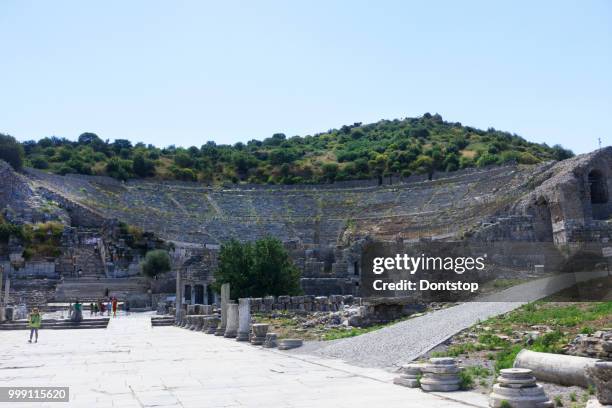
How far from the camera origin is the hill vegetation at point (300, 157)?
285 ft

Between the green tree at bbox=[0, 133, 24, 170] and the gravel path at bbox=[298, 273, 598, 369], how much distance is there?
62.5 metres

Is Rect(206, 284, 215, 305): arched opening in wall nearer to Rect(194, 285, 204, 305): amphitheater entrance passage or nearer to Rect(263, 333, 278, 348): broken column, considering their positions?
Rect(194, 285, 204, 305): amphitheater entrance passage

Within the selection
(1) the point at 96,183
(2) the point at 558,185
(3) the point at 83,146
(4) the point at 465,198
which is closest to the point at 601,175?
(2) the point at 558,185

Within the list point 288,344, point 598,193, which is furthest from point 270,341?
point 598,193

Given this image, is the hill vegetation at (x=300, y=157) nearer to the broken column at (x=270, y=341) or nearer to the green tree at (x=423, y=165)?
the green tree at (x=423, y=165)

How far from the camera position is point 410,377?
390 inches

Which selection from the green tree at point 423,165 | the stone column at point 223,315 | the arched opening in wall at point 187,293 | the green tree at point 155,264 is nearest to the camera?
the stone column at point 223,315

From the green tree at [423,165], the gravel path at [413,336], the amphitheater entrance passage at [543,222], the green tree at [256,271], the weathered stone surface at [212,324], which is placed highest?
the green tree at [423,165]

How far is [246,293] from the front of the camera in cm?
3791

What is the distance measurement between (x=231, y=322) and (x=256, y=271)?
15317 mm

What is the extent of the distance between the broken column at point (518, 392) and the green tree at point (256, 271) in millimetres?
30776

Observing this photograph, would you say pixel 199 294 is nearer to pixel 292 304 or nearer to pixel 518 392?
pixel 292 304

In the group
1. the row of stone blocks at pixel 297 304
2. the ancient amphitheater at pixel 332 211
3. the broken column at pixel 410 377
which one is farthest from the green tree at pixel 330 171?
the broken column at pixel 410 377

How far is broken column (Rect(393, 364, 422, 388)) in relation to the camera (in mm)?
9711
